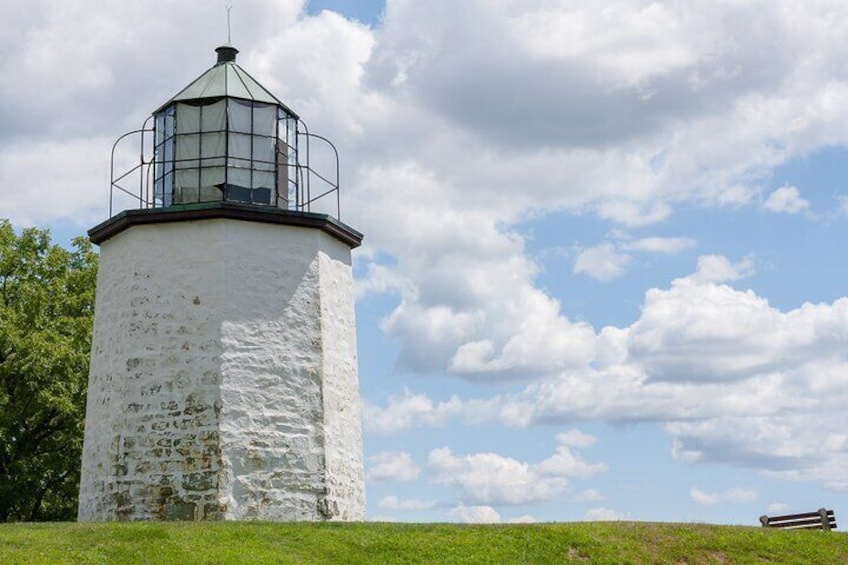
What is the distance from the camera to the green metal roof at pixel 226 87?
75.4 ft

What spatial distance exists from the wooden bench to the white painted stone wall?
8.59 m

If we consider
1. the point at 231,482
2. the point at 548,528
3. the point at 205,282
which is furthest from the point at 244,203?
the point at 548,528

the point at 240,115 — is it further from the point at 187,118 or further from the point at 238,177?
the point at 238,177

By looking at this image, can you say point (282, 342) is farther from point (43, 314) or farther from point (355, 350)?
point (43, 314)

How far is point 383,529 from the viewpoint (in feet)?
60.9

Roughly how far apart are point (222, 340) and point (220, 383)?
837mm

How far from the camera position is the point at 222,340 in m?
21.0

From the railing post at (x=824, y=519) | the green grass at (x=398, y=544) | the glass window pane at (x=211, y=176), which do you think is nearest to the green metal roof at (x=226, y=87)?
the glass window pane at (x=211, y=176)

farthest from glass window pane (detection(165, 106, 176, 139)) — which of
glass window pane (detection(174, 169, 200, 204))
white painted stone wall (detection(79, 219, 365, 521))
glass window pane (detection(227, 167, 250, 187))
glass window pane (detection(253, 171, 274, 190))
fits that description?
white painted stone wall (detection(79, 219, 365, 521))

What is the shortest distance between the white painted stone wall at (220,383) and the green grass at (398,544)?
205cm

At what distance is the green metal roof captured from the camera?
2298 centimetres

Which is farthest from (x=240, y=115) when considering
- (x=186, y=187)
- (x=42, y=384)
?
(x=42, y=384)

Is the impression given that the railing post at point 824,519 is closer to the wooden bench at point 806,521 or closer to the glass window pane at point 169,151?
the wooden bench at point 806,521

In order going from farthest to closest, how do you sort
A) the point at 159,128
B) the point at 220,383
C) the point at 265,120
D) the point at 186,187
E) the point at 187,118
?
1. the point at 159,128
2. the point at 265,120
3. the point at 187,118
4. the point at 186,187
5. the point at 220,383
